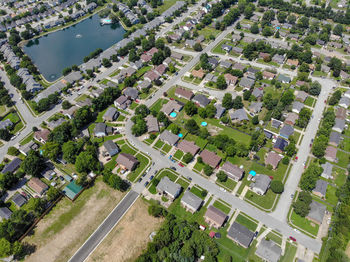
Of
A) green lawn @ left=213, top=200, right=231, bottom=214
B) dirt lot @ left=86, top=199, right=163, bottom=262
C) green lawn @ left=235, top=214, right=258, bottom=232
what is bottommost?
dirt lot @ left=86, top=199, right=163, bottom=262

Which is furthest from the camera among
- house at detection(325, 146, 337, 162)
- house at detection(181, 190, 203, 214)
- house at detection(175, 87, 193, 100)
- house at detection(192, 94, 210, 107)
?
house at detection(175, 87, 193, 100)

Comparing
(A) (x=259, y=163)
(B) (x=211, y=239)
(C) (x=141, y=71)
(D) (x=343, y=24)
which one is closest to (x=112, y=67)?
(C) (x=141, y=71)

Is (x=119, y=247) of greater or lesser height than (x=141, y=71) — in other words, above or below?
below

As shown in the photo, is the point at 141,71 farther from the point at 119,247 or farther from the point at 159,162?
the point at 119,247

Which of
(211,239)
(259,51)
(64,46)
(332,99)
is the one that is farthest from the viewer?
(64,46)

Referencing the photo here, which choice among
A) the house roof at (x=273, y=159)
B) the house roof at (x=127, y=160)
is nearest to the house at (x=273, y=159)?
the house roof at (x=273, y=159)

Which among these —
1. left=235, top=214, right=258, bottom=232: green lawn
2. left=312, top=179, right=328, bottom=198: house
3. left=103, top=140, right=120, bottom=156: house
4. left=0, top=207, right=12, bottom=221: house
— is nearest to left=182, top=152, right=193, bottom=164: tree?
left=235, top=214, right=258, bottom=232: green lawn

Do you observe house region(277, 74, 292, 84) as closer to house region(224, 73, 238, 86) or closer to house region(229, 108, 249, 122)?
house region(224, 73, 238, 86)
